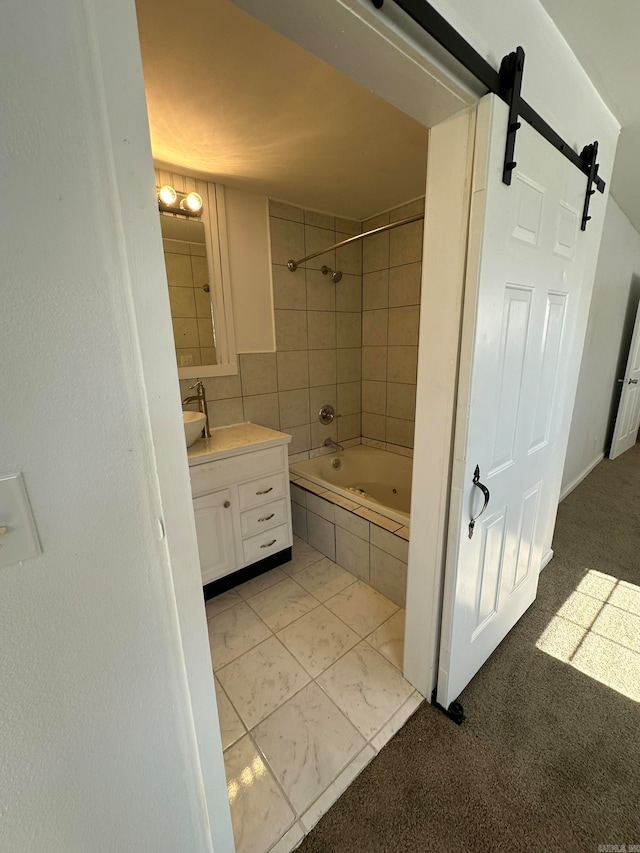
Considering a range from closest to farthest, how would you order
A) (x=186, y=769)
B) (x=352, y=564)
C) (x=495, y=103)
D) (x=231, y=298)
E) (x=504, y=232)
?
(x=186, y=769)
(x=495, y=103)
(x=504, y=232)
(x=352, y=564)
(x=231, y=298)

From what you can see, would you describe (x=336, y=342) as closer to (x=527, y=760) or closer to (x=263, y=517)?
(x=263, y=517)

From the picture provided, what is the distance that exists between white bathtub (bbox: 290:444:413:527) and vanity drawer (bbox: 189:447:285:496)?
2.02 feet

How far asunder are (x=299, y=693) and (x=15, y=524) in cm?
141

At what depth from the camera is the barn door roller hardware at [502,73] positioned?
656 mm

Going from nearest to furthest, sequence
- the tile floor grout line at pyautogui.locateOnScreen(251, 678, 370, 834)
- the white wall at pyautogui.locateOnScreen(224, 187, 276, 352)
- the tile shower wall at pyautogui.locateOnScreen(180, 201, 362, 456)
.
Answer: the tile floor grout line at pyautogui.locateOnScreen(251, 678, 370, 834) < the white wall at pyautogui.locateOnScreen(224, 187, 276, 352) < the tile shower wall at pyautogui.locateOnScreen(180, 201, 362, 456)

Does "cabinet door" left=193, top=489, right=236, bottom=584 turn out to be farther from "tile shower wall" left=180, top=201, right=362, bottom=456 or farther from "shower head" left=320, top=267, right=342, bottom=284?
"shower head" left=320, top=267, right=342, bottom=284

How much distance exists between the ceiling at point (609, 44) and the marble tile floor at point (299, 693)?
7.67 feet

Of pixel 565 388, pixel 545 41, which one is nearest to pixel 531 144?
pixel 545 41

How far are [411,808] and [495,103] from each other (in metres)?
2.00

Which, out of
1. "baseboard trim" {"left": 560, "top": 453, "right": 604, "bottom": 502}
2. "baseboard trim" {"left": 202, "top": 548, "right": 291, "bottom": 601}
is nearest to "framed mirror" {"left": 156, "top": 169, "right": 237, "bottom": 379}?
"baseboard trim" {"left": 202, "top": 548, "right": 291, "bottom": 601}

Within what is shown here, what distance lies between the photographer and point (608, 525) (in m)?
2.56

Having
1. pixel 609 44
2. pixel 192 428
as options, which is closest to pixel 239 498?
pixel 192 428

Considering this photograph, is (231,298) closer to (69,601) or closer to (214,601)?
(214,601)

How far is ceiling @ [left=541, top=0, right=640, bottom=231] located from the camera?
981mm
